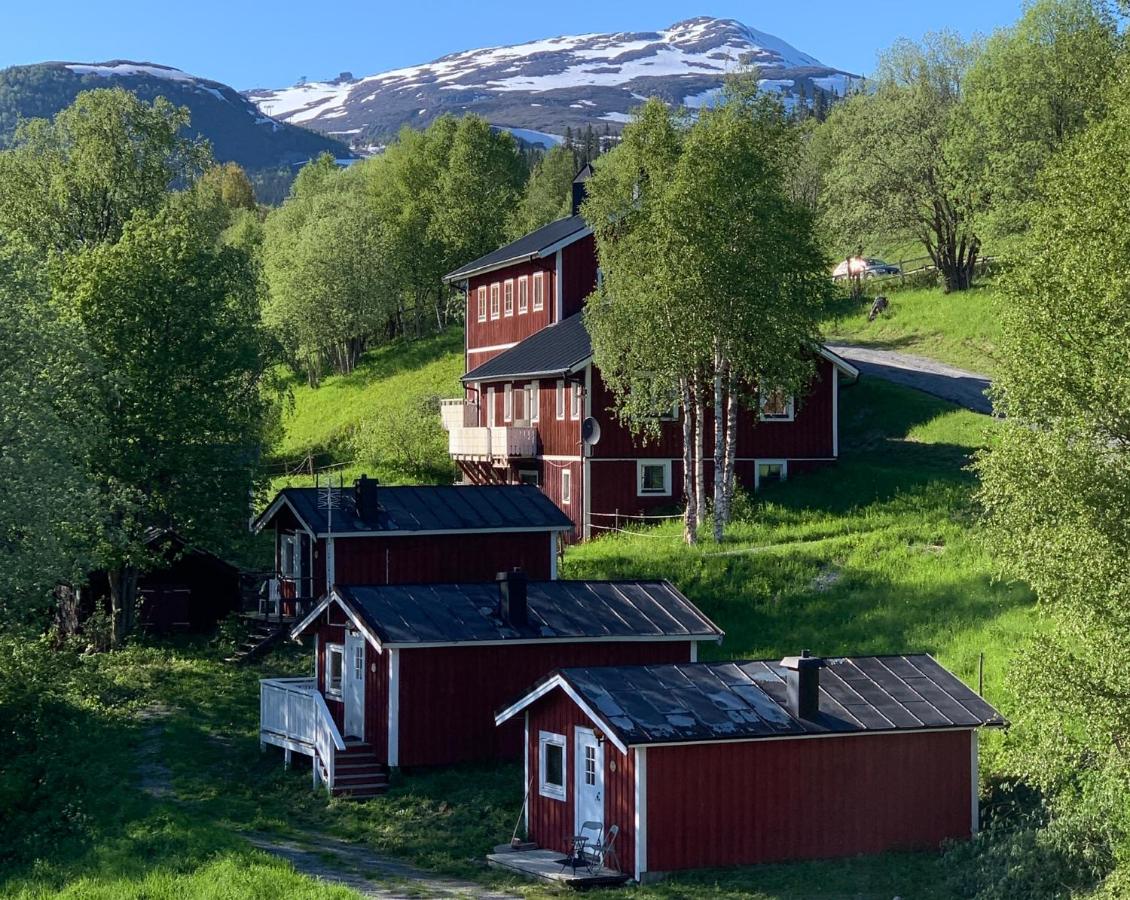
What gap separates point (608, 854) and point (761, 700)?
141 inches

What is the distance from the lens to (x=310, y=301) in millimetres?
78625

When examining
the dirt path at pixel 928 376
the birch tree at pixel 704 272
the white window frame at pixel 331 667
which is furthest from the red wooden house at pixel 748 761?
the dirt path at pixel 928 376

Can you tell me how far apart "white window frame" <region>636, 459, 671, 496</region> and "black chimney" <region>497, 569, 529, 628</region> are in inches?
699

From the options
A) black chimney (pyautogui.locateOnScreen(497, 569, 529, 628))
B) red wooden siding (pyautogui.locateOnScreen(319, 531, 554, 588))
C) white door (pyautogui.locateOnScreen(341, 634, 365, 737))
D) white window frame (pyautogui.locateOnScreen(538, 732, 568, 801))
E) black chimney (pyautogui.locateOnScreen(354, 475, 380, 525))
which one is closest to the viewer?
white window frame (pyautogui.locateOnScreen(538, 732, 568, 801))

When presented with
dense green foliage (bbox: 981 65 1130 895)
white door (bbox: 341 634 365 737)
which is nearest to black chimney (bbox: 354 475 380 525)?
white door (bbox: 341 634 365 737)

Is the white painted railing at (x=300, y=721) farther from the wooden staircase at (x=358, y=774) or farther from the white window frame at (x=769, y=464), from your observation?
the white window frame at (x=769, y=464)

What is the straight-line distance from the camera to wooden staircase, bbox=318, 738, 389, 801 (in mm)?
29367

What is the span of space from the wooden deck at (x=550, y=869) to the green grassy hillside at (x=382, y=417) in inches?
1134

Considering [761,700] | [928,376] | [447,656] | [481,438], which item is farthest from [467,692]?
[928,376]

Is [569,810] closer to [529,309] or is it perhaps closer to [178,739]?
[178,739]

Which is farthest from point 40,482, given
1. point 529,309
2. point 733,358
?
point 529,309

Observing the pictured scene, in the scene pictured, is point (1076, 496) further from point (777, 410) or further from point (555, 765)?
point (777, 410)

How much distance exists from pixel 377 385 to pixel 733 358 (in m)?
37.0

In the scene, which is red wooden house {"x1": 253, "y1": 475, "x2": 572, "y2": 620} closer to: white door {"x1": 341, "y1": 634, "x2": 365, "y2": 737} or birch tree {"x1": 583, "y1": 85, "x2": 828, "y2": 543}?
birch tree {"x1": 583, "y1": 85, "x2": 828, "y2": 543}
